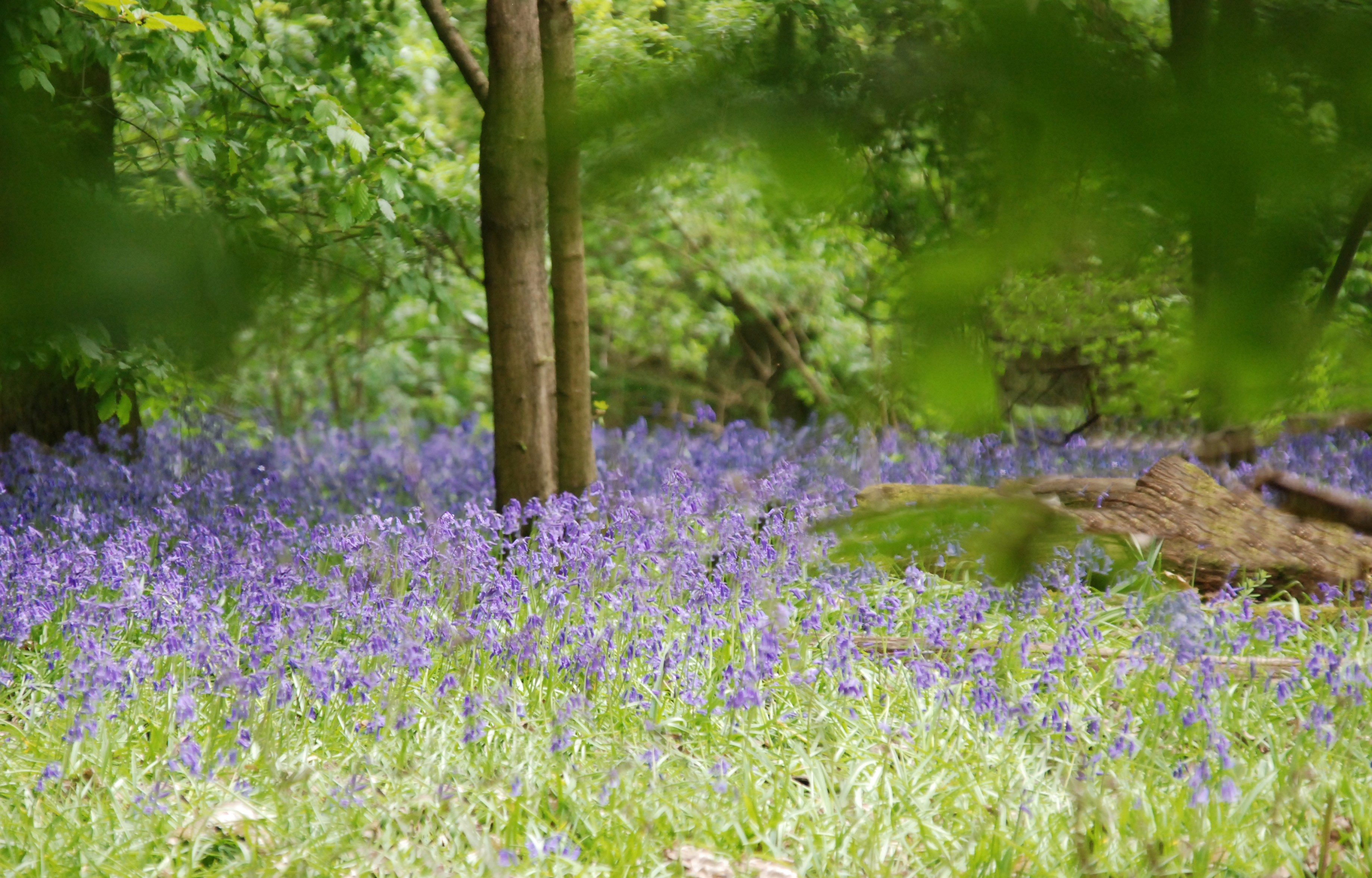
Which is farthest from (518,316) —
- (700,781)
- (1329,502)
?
(1329,502)

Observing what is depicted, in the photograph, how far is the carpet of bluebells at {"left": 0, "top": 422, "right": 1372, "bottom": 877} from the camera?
2584 mm

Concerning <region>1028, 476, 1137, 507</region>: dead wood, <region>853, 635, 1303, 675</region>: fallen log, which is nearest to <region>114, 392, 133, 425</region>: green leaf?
<region>853, 635, 1303, 675</region>: fallen log

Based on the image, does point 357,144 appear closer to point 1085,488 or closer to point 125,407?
point 125,407

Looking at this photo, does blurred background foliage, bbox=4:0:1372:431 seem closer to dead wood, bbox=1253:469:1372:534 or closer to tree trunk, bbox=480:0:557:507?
dead wood, bbox=1253:469:1372:534

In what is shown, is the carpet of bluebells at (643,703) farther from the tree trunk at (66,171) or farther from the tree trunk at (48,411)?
the tree trunk at (48,411)

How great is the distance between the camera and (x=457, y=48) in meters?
5.37

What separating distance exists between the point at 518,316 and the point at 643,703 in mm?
2473

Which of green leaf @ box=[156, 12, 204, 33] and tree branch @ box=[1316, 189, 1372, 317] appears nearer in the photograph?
tree branch @ box=[1316, 189, 1372, 317]

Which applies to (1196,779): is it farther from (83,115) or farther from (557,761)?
(83,115)

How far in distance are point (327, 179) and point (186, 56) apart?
0.97 m

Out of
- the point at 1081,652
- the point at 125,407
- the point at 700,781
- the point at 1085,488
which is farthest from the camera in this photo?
the point at 125,407

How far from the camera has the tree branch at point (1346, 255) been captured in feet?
2.73

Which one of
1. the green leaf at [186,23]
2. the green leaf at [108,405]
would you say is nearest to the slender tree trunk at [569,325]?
the green leaf at [108,405]

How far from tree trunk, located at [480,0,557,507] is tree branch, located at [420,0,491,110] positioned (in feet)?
0.92
